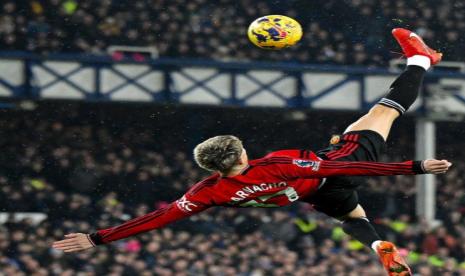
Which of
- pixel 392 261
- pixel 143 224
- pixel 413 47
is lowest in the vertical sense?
pixel 392 261

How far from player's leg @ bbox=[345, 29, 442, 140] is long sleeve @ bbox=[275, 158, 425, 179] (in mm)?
1211

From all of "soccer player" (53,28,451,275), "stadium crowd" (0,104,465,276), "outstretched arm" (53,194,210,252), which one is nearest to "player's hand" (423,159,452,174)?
"soccer player" (53,28,451,275)

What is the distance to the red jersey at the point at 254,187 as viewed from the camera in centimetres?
712

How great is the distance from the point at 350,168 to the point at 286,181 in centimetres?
51

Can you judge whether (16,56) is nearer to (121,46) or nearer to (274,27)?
(121,46)

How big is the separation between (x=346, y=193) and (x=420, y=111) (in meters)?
9.96

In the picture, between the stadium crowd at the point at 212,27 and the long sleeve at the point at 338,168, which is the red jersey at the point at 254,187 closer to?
the long sleeve at the point at 338,168

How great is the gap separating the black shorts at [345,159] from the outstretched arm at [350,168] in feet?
2.25

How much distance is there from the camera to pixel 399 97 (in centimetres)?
838

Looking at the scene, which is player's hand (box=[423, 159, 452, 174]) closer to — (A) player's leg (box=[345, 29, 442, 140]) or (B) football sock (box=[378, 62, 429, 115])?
(A) player's leg (box=[345, 29, 442, 140])

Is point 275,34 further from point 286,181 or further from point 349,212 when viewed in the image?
point 286,181

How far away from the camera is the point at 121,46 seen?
1703 cm

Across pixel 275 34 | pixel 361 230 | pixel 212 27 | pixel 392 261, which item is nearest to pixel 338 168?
pixel 392 261

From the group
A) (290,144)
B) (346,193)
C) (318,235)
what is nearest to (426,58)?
(346,193)
